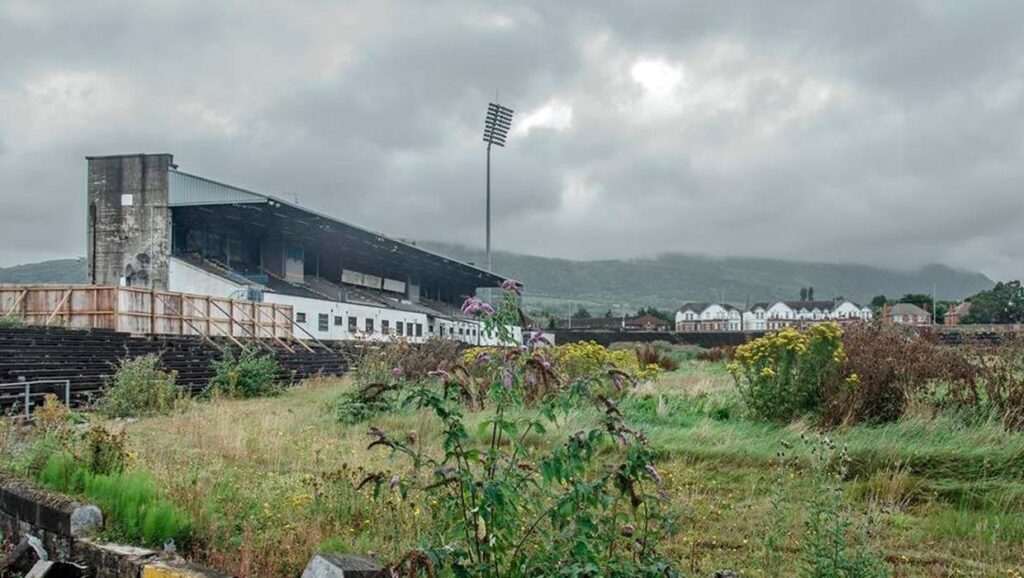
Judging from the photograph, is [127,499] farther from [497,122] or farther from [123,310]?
[497,122]

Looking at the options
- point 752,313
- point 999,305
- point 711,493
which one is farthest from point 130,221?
point 752,313

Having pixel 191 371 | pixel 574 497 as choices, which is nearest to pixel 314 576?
pixel 574 497

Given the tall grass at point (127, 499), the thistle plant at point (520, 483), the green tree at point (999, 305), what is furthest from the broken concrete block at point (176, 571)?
the green tree at point (999, 305)

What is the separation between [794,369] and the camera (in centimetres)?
920

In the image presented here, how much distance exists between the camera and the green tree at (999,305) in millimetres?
89438

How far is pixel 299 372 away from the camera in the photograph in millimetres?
23656

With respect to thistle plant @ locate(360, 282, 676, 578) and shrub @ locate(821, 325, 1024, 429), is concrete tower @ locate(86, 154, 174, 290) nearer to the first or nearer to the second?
shrub @ locate(821, 325, 1024, 429)

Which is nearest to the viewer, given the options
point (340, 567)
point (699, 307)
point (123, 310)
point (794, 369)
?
point (340, 567)

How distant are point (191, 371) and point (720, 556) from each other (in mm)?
18098

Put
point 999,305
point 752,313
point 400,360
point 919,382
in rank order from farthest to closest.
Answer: point 752,313 → point 999,305 → point 400,360 → point 919,382

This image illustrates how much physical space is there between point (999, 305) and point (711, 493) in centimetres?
10339

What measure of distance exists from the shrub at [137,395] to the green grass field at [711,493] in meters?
3.86

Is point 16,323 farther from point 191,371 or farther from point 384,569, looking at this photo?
point 384,569

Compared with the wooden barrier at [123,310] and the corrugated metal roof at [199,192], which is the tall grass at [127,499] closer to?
the wooden barrier at [123,310]
